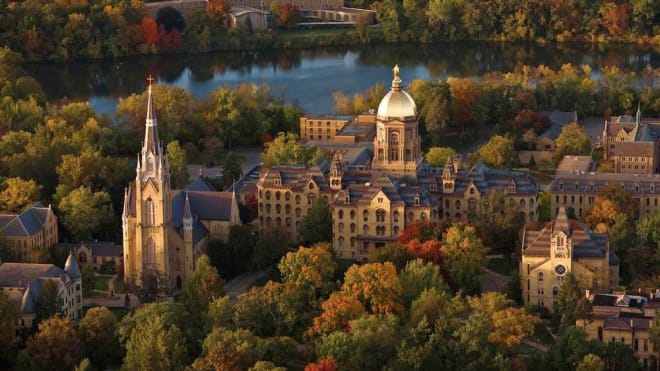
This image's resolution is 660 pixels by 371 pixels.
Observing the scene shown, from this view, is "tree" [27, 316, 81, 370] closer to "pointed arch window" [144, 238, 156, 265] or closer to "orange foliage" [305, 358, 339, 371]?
"pointed arch window" [144, 238, 156, 265]

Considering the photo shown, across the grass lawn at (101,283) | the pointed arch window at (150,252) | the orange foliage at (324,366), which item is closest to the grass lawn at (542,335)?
the orange foliage at (324,366)

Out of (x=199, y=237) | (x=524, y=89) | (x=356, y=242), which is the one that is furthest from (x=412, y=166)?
(x=524, y=89)

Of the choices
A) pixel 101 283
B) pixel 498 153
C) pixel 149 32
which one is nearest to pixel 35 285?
pixel 101 283

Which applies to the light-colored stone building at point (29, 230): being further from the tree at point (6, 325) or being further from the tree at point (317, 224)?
the tree at point (317, 224)

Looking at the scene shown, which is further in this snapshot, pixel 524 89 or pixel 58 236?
pixel 524 89

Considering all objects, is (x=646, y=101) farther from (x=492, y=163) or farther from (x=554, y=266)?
(x=554, y=266)

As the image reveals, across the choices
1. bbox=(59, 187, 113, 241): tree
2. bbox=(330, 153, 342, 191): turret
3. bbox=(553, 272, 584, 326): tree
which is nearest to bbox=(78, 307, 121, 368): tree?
bbox=(59, 187, 113, 241): tree
